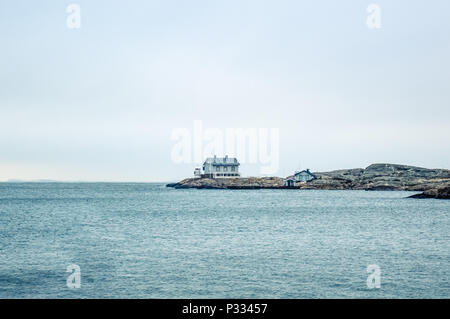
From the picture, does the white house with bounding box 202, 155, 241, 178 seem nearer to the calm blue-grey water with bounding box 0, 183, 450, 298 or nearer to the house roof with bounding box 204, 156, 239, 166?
the house roof with bounding box 204, 156, 239, 166

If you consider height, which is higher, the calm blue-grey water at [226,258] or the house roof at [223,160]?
the house roof at [223,160]

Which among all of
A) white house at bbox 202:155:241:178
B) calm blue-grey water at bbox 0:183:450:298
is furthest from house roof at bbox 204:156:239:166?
calm blue-grey water at bbox 0:183:450:298

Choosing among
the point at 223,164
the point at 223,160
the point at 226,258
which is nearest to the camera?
the point at 226,258

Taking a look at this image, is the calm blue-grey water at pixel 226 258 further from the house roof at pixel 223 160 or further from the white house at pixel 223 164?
the white house at pixel 223 164

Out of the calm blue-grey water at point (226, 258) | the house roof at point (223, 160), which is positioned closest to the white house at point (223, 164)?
the house roof at point (223, 160)

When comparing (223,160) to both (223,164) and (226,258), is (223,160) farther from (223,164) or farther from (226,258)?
(226,258)

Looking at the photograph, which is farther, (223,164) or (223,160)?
(223,164)

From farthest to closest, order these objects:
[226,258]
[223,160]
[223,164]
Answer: [223,164] → [223,160] → [226,258]

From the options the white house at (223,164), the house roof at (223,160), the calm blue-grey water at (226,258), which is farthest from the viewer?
the white house at (223,164)

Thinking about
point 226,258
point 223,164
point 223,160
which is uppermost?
point 223,160

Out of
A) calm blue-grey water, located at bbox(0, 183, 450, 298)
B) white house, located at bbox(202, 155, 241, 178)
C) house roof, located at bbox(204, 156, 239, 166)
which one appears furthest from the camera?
white house, located at bbox(202, 155, 241, 178)

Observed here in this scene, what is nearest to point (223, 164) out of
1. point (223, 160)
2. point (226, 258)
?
point (223, 160)
